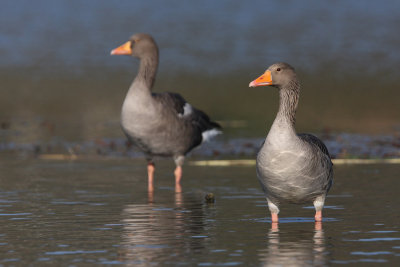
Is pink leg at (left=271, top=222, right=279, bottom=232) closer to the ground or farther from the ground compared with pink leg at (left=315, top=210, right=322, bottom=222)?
closer to the ground

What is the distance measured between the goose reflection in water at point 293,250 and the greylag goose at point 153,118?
690cm

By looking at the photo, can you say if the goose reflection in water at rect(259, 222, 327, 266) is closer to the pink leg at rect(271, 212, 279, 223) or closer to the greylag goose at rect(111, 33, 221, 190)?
the pink leg at rect(271, 212, 279, 223)

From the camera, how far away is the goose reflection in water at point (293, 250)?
10984 millimetres

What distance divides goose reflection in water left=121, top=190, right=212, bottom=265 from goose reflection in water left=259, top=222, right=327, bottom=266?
39.7 inches

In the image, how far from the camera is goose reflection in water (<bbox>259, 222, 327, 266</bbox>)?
10984 millimetres

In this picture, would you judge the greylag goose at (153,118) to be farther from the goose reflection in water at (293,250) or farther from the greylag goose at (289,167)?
the goose reflection in water at (293,250)

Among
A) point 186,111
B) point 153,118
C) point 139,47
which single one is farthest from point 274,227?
point 139,47

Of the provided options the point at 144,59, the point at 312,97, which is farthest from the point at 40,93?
the point at 144,59

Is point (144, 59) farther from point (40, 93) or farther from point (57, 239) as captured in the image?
point (40, 93)

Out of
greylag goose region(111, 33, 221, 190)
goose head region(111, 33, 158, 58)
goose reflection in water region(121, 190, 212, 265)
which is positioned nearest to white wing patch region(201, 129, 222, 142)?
greylag goose region(111, 33, 221, 190)

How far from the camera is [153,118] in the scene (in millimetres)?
19969

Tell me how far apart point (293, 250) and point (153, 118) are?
874cm

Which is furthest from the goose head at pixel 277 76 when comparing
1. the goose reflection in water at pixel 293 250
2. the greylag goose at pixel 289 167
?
the goose reflection in water at pixel 293 250

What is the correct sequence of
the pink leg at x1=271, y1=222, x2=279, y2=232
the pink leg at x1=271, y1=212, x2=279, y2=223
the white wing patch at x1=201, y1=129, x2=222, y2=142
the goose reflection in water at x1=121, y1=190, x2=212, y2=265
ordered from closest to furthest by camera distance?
the goose reflection in water at x1=121, y1=190, x2=212, y2=265, the pink leg at x1=271, y1=222, x2=279, y2=232, the pink leg at x1=271, y1=212, x2=279, y2=223, the white wing patch at x1=201, y1=129, x2=222, y2=142
